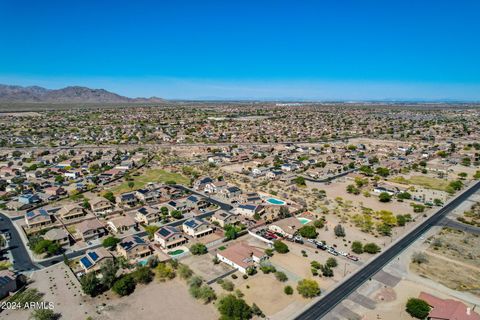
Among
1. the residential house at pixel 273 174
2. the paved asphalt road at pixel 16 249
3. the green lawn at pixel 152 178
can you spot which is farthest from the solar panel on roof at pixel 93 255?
the residential house at pixel 273 174

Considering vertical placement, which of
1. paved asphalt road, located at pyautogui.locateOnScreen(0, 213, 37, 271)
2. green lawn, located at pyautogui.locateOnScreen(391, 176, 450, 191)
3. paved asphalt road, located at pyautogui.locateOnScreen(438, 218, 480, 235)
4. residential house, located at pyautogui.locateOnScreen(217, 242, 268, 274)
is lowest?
paved asphalt road, located at pyautogui.locateOnScreen(0, 213, 37, 271)

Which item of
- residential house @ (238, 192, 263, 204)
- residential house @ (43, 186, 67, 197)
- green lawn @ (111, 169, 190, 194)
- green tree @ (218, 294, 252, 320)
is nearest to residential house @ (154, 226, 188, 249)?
green tree @ (218, 294, 252, 320)

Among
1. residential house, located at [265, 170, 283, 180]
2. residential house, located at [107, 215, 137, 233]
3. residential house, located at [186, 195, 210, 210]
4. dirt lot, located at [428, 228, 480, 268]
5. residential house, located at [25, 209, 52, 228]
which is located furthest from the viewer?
residential house, located at [265, 170, 283, 180]

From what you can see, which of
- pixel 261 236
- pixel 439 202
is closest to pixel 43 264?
pixel 261 236

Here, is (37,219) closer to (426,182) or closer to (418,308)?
(418,308)

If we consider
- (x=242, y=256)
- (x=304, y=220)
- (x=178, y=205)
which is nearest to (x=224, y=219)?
(x=178, y=205)

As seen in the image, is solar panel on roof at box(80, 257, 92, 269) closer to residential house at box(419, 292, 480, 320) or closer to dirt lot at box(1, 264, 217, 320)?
dirt lot at box(1, 264, 217, 320)

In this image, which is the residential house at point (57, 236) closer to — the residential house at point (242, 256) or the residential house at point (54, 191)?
the residential house at point (54, 191)
